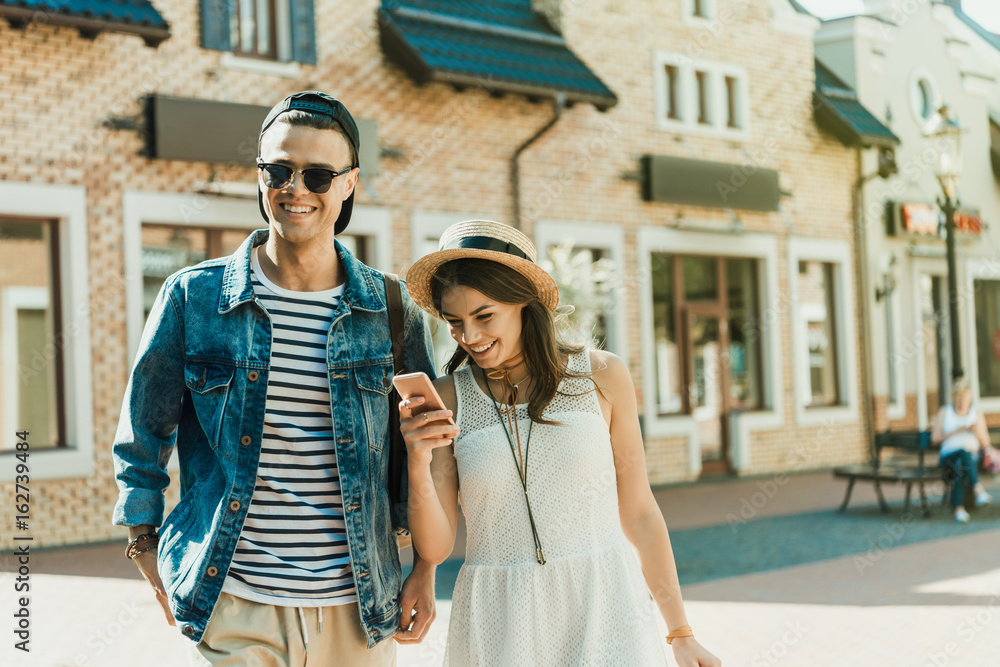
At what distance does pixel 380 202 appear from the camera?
41.2 feet

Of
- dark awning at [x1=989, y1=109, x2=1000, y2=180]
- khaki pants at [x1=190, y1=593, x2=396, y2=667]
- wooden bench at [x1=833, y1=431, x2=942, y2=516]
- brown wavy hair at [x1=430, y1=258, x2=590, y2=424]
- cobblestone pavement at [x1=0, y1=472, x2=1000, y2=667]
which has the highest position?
dark awning at [x1=989, y1=109, x2=1000, y2=180]

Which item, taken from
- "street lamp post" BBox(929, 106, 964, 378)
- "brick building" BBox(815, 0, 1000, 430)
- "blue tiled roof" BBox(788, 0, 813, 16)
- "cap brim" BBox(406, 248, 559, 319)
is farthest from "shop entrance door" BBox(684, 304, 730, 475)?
"cap brim" BBox(406, 248, 559, 319)

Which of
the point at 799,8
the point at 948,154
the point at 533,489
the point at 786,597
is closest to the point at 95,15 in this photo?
the point at 786,597

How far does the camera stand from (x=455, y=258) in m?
2.72

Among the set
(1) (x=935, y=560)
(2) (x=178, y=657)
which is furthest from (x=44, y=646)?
(1) (x=935, y=560)

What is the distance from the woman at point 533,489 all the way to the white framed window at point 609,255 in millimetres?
11643

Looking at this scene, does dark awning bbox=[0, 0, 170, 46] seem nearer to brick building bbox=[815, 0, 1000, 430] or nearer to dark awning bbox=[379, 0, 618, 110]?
dark awning bbox=[379, 0, 618, 110]

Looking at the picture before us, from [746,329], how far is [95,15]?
10852 mm

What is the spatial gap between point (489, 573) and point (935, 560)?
7.43 metres

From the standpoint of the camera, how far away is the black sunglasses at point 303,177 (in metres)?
2.57

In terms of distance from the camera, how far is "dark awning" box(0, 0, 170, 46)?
985 centimetres

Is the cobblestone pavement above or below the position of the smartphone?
below

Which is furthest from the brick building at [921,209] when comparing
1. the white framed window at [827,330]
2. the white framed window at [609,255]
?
the white framed window at [609,255]

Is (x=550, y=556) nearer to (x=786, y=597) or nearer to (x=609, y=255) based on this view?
(x=786, y=597)
